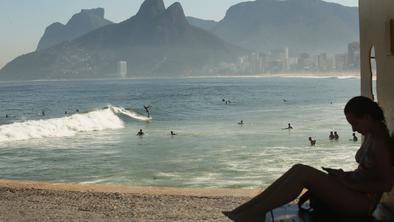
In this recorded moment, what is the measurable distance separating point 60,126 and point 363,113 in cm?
2965

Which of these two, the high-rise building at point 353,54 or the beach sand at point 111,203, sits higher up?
the high-rise building at point 353,54

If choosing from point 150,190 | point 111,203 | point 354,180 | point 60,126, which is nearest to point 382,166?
point 354,180

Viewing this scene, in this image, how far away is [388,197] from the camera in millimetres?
4480

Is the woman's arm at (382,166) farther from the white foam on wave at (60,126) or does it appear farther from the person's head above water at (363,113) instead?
the white foam on wave at (60,126)

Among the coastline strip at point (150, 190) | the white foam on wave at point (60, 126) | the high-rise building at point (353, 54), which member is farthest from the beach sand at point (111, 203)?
the high-rise building at point (353, 54)

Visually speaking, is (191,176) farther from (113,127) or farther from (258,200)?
(113,127)

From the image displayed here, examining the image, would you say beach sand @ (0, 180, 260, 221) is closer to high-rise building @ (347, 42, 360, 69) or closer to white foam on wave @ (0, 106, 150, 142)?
white foam on wave @ (0, 106, 150, 142)

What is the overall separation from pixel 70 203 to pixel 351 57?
648 feet

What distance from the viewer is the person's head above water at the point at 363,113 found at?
11.7 ft

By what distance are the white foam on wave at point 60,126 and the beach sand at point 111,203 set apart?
19.2 metres

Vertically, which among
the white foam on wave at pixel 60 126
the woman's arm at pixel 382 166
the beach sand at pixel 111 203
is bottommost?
the white foam on wave at pixel 60 126

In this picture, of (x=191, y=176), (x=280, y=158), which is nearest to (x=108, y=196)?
(x=191, y=176)

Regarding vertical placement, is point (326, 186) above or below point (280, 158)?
above

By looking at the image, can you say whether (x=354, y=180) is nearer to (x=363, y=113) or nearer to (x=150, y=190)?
(x=363, y=113)
